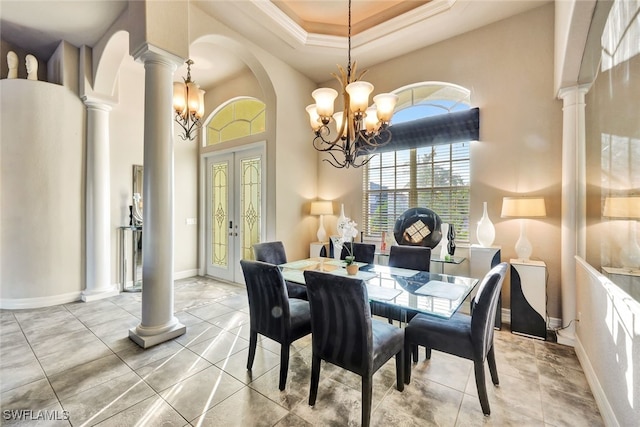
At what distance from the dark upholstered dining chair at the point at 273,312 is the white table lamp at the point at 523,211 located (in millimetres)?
2509

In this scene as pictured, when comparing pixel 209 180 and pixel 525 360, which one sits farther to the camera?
pixel 209 180

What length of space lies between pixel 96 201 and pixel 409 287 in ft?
15.1

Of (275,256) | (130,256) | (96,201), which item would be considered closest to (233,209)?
(130,256)

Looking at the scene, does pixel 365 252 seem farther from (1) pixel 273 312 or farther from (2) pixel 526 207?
(2) pixel 526 207

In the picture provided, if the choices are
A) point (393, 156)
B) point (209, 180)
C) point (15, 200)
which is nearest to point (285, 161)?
point (393, 156)

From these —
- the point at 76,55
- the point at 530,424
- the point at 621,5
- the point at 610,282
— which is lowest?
the point at 530,424

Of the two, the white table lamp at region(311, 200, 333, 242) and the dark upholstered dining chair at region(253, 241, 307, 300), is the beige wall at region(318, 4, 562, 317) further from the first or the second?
the dark upholstered dining chair at region(253, 241, 307, 300)

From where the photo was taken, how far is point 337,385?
215 centimetres

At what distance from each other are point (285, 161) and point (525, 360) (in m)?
3.82

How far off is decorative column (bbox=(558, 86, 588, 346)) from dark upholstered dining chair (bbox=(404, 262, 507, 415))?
1.42 m

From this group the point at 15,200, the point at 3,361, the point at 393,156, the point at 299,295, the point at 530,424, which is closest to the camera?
the point at 530,424

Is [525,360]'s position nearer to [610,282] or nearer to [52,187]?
[610,282]

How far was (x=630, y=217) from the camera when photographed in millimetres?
1478

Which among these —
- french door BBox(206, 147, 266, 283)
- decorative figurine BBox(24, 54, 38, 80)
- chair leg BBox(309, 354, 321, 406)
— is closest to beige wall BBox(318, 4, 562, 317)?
chair leg BBox(309, 354, 321, 406)
